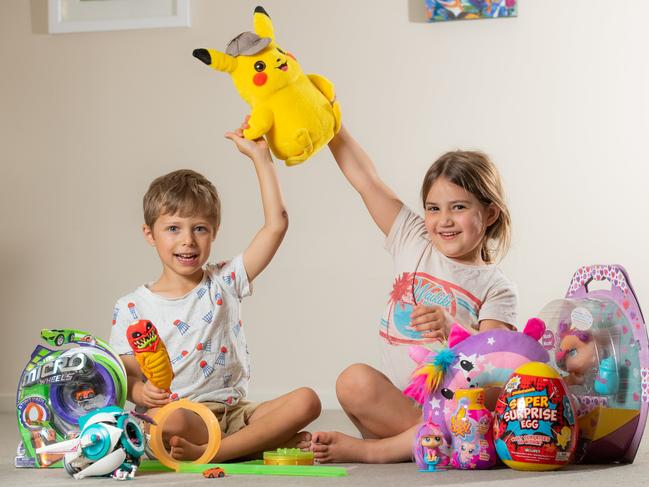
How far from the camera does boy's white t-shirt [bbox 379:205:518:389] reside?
1.49m

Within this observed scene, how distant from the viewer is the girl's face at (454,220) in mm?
1521

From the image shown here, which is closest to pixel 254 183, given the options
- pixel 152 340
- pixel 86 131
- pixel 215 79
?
pixel 215 79

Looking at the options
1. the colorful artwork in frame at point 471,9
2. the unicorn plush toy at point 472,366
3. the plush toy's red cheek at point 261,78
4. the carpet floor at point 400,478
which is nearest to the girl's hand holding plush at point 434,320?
the unicorn plush toy at point 472,366

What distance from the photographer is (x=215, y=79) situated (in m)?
2.63

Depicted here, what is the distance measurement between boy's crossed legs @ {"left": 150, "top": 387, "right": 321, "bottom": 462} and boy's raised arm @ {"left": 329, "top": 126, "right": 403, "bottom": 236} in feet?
1.23

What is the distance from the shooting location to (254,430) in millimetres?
1408

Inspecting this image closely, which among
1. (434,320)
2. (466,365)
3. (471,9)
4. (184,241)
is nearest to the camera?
(466,365)

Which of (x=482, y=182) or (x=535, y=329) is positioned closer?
(x=535, y=329)

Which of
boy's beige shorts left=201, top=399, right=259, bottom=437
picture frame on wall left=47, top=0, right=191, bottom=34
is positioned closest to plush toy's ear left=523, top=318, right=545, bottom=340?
boy's beige shorts left=201, top=399, right=259, bottom=437

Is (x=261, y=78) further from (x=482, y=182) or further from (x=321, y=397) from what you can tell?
(x=321, y=397)

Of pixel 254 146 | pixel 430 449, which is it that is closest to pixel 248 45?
pixel 254 146

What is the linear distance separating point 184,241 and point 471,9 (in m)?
1.28

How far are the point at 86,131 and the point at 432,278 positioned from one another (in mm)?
1512

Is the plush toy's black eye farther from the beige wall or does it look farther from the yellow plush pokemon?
the beige wall
